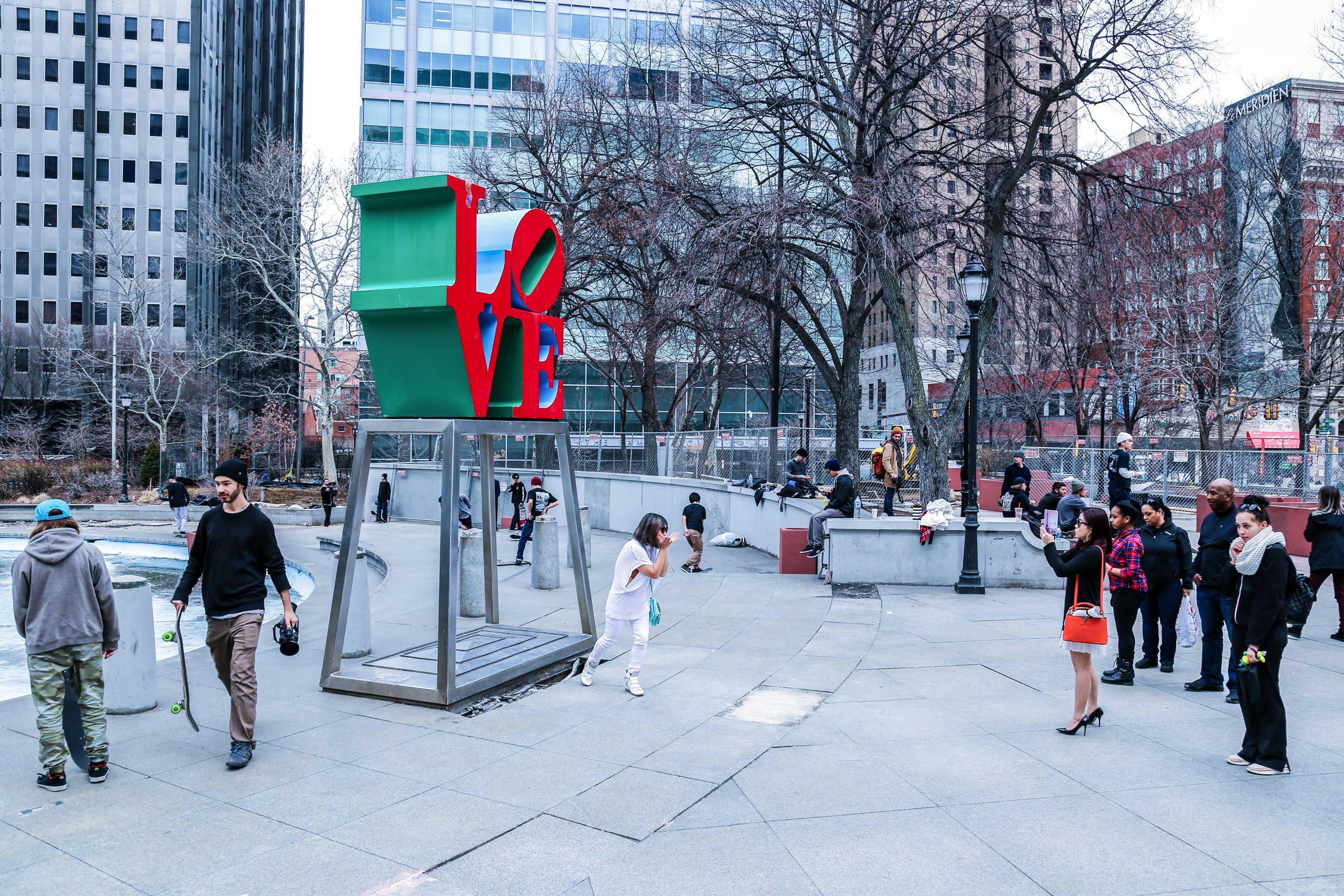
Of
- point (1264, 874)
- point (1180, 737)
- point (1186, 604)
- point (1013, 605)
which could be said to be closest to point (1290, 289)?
point (1013, 605)

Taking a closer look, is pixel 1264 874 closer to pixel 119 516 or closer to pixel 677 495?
pixel 677 495

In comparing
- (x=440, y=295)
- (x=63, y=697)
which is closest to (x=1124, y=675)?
(x=440, y=295)

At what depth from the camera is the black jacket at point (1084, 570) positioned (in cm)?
678

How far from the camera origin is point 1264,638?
6051 millimetres

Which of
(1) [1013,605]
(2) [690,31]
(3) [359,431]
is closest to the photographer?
(3) [359,431]

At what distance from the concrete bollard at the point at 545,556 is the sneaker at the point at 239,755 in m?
8.02

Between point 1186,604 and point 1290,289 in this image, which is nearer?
point 1186,604

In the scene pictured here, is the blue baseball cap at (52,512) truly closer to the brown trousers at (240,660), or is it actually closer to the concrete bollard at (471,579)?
the brown trousers at (240,660)

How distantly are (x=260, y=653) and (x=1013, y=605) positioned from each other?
9381 mm

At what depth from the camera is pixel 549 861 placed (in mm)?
4855

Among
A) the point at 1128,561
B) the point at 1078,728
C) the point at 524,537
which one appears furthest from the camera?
the point at 524,537

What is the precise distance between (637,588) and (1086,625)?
351 cm

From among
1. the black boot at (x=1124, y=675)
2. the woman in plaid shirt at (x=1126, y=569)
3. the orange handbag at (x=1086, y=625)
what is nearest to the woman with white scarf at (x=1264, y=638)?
the orange handbag at (x=1086, y=625)

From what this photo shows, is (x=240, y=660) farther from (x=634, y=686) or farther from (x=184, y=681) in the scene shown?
(x=634, y=686)
